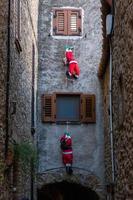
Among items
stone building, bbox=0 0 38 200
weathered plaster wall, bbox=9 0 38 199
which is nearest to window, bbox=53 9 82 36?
weathered plaster wall, bbox=9 0 38 199

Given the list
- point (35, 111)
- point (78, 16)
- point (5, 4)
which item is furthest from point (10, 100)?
point (78, 16)

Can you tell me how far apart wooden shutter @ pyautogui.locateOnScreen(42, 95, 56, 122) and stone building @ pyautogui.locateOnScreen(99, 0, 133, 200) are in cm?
544

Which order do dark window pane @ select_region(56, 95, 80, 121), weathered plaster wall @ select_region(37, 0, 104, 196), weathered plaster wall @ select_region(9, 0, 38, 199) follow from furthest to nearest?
dark window pane @ select_region(56, 95, 80, 121), weathered plaster wall @ select_region(37, 0, 104, 196), weathered plaster wall @ select_region(9, 0, 38, 199)

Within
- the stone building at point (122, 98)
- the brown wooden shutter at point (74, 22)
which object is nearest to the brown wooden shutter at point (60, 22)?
the brown wooden shutter at point (74, 22)

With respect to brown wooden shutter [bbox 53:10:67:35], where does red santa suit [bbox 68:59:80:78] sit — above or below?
below

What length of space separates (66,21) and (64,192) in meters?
6.19

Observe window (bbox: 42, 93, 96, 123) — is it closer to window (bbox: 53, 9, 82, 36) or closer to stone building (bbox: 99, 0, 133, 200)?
window (bbox: 53, 9, 82, 36)

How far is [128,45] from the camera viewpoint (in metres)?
7.99

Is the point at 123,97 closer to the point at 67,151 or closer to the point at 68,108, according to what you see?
the point at 67,151

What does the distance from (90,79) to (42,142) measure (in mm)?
2570

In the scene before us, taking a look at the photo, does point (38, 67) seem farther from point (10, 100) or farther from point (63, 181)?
point (10, 100)

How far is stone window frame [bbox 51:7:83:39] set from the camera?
16.5m

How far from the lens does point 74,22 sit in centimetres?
1673

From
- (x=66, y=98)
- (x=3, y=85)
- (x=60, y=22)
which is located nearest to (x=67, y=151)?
(x=66, y=98)
